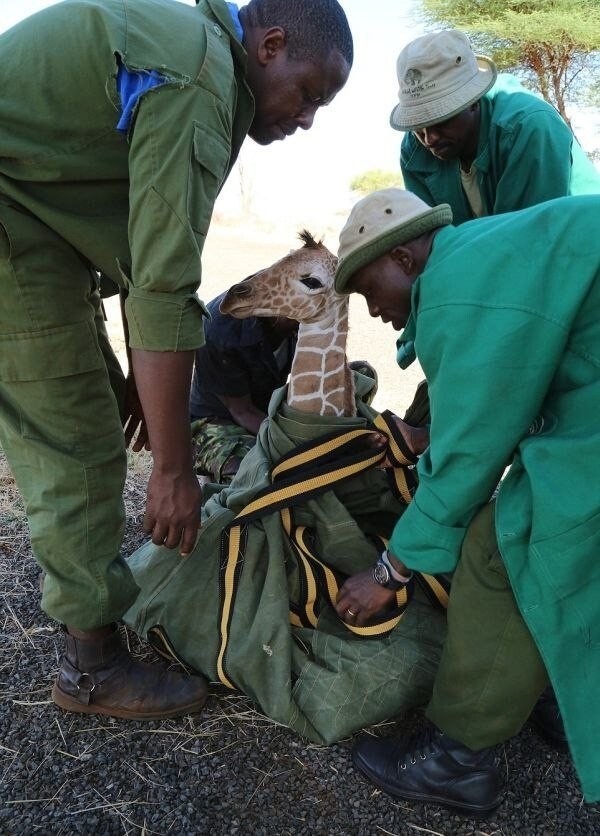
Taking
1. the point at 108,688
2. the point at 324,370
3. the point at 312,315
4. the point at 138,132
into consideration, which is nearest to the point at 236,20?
the point at 138,132

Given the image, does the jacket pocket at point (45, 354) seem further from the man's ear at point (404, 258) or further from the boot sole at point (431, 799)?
the boot sole at point (431, 799)

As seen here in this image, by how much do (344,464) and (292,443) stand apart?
0.20m

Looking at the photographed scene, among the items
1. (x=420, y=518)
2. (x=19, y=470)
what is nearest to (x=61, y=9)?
(x=19, y=470)

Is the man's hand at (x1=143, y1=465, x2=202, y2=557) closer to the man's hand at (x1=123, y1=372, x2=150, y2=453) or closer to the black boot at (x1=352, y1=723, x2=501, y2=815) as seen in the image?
the man's hand at (x1=123, y1=372, x2=150, y2=453)

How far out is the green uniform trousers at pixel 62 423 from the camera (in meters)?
2.02

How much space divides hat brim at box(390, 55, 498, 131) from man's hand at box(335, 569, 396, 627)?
1884 millimetres

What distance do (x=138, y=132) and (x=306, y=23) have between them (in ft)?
1.99

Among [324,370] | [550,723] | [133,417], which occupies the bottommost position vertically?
[550,723]

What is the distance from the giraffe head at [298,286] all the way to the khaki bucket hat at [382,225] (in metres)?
0.59

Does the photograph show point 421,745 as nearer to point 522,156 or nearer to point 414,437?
point 414,437

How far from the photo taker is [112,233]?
2027 millimetres

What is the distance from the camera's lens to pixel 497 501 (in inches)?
73.7

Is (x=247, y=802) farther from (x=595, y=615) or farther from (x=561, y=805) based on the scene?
(x=595, y=615)

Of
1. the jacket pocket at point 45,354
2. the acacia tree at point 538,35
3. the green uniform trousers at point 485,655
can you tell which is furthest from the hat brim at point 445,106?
the acacia tree at point 538,35
